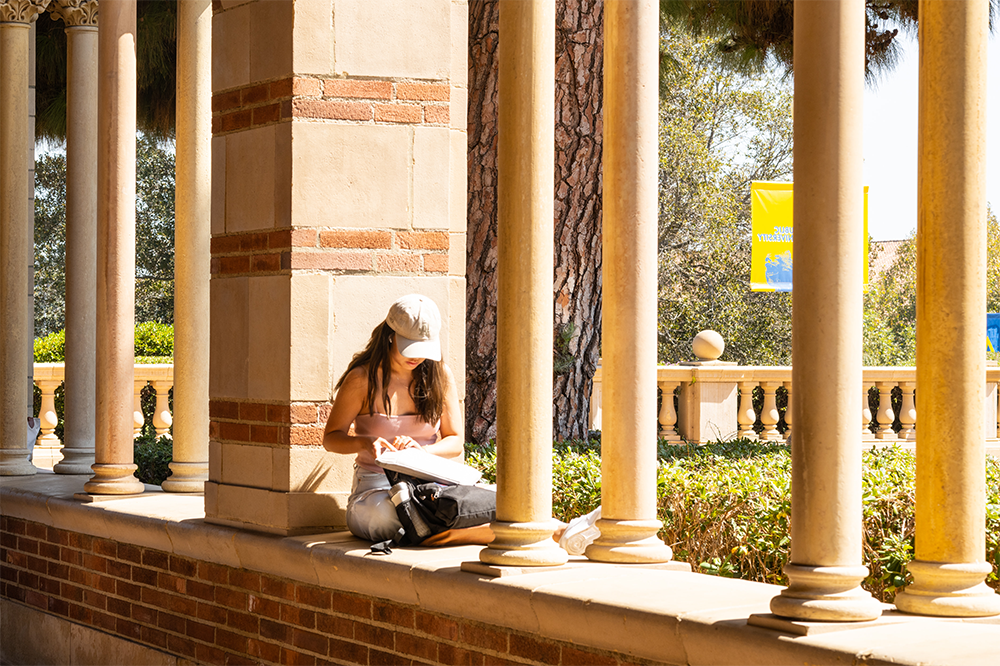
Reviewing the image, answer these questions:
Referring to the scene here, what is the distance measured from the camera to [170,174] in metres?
32.7

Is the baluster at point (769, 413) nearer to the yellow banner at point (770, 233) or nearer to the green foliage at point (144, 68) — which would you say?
the yellow banner at point (770, 233)

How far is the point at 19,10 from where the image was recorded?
9.33m

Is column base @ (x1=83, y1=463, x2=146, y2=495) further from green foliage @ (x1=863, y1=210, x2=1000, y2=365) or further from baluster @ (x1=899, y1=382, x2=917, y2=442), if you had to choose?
green foliage @ (x1=863, y1=210, x2=1000, y2=365)

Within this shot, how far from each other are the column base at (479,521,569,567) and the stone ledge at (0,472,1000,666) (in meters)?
0.05

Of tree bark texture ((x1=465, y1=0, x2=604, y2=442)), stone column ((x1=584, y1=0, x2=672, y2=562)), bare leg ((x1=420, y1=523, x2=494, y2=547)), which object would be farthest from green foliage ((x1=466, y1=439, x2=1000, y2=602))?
tree bark texture ((x1=465, y1=0, x2=604, y2=442))

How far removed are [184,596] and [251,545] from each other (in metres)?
0.89

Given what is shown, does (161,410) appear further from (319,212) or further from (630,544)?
(630,544)

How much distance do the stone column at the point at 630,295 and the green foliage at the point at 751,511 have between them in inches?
28.9

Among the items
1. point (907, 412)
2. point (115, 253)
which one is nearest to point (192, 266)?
point (115, 253)

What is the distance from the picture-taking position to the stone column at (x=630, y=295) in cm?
522

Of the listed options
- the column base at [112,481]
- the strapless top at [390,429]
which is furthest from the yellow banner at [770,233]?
the strapless top at [390,429]

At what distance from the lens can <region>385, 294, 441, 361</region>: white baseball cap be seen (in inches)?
216

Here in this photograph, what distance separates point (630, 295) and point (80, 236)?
5863 mm

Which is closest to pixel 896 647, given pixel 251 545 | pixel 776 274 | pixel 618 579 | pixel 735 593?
pixel 735 593
